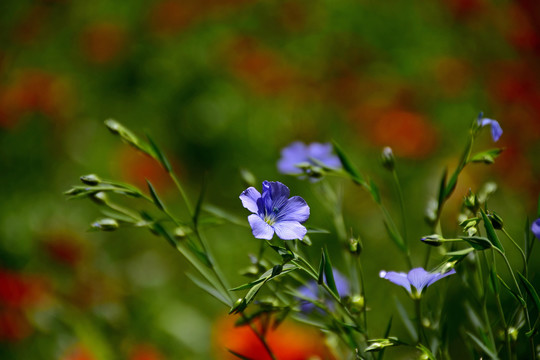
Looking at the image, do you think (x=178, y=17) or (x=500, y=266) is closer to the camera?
(x=500, y=266)

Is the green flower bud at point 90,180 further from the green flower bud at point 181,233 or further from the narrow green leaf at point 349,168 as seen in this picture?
the narrow green leaf at point 349,168

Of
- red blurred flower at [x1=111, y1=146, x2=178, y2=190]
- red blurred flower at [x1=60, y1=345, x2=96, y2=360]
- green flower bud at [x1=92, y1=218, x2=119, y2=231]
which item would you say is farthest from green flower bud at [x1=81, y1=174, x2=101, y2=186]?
red blurred flower at [x1=111, y1=146, x2=178, y2=190]

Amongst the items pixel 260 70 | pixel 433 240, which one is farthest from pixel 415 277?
pixel 260 70

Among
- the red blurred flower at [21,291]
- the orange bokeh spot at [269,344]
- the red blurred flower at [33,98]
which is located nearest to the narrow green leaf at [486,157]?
the orange bokeh spot at [269,344]

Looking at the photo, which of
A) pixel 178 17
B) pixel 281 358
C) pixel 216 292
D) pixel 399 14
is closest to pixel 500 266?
pixel 281 358

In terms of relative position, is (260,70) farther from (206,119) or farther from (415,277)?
(415,277)

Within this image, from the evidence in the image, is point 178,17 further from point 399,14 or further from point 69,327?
point 69,327
